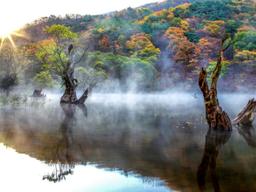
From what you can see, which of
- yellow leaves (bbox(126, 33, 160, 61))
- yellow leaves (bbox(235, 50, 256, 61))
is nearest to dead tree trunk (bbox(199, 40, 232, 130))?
yellow leaves (bbox(235, 50, 256, 61))

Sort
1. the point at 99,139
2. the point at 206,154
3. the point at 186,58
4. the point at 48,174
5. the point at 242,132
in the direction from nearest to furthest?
1. the point at 48,174
2. the point at 206,154
3. the point at 99,139
4. the point at 242,132
5. the point at 186,58

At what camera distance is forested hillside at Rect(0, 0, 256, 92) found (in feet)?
252

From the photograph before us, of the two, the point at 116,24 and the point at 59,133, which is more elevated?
the point at 116,24

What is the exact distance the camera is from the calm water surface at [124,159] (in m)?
12.1

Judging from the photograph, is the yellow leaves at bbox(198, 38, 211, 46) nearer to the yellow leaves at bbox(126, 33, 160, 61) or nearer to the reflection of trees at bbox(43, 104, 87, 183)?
the yellow leaves at bbox(126, 33, 160, 61)

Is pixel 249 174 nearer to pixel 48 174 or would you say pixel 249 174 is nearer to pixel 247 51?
pixel 48 174

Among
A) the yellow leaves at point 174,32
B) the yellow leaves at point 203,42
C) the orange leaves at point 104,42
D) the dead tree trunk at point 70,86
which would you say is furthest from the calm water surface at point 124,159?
the orange leaves at point 104,42

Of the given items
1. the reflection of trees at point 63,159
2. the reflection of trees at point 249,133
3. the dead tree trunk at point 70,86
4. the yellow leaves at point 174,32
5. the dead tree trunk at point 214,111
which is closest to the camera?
the reflection of trees at point 63,159

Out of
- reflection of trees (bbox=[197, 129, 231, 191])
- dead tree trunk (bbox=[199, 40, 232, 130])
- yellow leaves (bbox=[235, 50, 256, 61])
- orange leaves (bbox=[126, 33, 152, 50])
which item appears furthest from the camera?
orange leaves (bbox=[126, 33, 152, 50])

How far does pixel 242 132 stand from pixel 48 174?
585 inches

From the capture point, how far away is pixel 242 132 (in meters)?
24.6

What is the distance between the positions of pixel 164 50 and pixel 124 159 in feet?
260

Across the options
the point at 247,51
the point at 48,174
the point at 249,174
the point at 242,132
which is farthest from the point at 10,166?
the point at 247,51

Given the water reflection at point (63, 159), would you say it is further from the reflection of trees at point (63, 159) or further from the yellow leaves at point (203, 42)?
the yellow leaves at point (203, 42)
